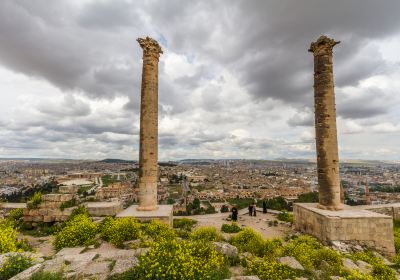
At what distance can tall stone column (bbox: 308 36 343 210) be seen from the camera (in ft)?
39.2

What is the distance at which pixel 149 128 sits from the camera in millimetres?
12500

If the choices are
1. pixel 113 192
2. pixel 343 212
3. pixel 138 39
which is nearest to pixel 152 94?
pixel 138 39

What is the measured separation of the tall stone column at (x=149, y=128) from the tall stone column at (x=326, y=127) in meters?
8.10

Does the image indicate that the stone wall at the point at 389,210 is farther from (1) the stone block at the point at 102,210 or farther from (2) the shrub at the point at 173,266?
(1) the stone block at the point at 102,210

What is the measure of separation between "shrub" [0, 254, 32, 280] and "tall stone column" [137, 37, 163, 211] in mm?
7253

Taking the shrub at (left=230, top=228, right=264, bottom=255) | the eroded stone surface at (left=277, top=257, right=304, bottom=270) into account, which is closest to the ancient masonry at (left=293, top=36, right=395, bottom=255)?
the shrub at (left=230, top=228, right=264, bottom=255)

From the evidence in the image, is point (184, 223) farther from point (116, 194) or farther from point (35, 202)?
point (116, 194)

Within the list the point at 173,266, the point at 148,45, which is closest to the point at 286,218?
the point at 148,45

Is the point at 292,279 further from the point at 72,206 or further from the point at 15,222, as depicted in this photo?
the point at 15,222

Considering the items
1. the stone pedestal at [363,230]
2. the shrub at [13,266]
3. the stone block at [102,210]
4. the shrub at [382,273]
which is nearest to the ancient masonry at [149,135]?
the stone block at [102,210]

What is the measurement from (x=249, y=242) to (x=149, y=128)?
7.17 m

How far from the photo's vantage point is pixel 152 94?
1275cm

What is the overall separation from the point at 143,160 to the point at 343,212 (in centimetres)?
951

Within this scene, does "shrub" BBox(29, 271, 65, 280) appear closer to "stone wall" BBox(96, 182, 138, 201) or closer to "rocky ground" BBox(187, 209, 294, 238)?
"rocky ground" BBox(187, 209, 294, 238)
